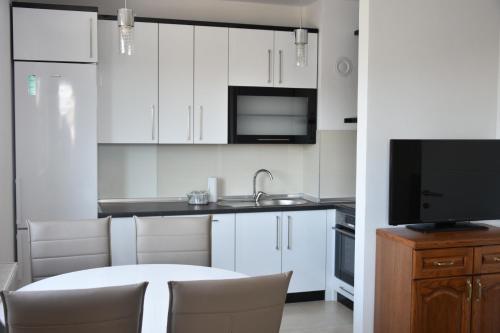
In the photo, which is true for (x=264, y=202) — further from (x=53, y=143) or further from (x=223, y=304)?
(x=223, y=304)

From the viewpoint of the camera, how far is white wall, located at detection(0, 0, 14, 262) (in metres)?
3.69

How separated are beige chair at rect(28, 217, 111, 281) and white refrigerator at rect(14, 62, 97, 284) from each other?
3.33 ft

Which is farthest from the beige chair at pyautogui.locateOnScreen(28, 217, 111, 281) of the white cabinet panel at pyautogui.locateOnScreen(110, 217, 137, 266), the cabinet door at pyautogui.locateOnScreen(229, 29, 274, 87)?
the cabinet door at pyautogui.locateOnScreen(229, 29, 274, 87)

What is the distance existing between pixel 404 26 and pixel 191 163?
2.25 meters

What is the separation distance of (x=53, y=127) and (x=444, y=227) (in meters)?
2.92

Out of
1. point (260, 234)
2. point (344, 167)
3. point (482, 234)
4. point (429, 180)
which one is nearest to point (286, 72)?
point (344, 167)

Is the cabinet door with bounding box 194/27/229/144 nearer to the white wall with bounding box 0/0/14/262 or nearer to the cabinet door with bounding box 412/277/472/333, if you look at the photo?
the white wall with bounding box 0/0/14/262

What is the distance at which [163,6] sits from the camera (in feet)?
15.9

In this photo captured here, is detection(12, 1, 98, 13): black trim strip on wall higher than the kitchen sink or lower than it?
higher

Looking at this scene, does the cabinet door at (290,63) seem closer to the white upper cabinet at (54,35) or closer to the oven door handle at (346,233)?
the oven door handle at (346,233)

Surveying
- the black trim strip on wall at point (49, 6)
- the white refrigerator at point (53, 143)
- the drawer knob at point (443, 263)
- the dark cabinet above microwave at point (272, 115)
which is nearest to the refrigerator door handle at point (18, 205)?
the white refrigerator at point (53, 143)

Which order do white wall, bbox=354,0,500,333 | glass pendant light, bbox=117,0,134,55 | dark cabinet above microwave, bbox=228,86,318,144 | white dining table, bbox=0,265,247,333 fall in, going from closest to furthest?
white dining table, bbox=0,265,247,333, glass pendant light, bbox=117,0,134,55, white wall, bbox=354,0,500,333, dark cabinet above microwave, bbox=228,86,318,144

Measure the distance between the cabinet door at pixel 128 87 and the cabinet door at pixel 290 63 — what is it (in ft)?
3.53

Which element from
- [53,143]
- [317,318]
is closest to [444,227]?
[317,318]
